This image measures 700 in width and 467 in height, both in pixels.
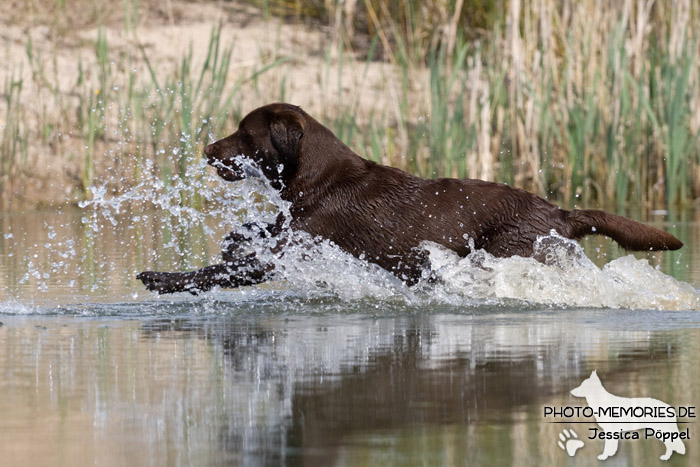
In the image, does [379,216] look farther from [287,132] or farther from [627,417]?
[627,417]

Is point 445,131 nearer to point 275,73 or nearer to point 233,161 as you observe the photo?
point 275,73

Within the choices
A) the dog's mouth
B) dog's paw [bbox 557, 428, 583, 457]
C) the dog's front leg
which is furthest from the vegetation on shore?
dog's paw [bbox 557, 428, 583, 457]

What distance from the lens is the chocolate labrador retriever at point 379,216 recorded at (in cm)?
632

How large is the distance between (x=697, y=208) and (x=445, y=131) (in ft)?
8.18

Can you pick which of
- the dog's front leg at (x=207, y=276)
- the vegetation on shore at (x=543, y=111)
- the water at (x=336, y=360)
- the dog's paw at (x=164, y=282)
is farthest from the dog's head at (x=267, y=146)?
the vegetation on shore at (x=543, y=111)

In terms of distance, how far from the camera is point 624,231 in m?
6.31

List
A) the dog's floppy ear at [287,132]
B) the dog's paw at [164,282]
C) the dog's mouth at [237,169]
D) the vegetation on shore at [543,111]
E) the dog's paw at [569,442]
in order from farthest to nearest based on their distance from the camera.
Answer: the vegetation on shore at [543,111] < the dog's mouth at [237,169] < the dog's floppy ear at [287,132] < the dog's paw at [164,282] < the dog's paw at [569,442]

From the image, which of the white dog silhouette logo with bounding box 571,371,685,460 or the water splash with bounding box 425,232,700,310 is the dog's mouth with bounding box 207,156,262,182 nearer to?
the water splash with bounding box 425,232,700,310

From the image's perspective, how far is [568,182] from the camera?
11.8 m

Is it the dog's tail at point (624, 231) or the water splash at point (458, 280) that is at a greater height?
the dog's tail at point (624, 231)

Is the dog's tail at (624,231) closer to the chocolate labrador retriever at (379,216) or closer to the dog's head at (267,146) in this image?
the chocolate labrador retriever at (379,216)

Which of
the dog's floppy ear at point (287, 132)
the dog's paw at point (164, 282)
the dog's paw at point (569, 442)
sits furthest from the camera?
the dog's floppy ear at point (287, 132)

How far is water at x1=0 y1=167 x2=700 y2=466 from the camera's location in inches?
133

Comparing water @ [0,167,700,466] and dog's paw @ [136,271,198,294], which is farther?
dog's paw @ [136,271,198,294]
